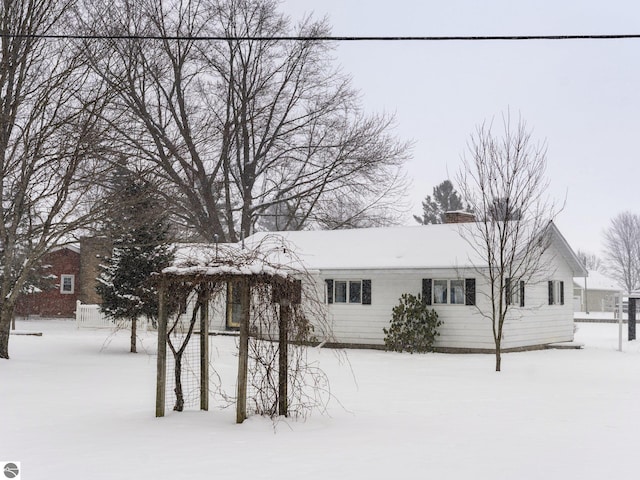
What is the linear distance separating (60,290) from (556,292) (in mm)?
25331

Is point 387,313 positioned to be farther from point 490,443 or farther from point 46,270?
point 46,270

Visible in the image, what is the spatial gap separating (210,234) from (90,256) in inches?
314

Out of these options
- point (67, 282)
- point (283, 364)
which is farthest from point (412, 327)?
point (67, 282)

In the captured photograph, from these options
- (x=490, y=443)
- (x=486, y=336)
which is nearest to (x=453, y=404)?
(x=490, y=443)

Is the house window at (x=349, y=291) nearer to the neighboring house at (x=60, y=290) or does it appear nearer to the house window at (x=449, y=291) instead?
the house window at (x=449, y=291)

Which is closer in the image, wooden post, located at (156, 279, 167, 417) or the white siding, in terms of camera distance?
wooden post, located at (156, 279, 167, 417)

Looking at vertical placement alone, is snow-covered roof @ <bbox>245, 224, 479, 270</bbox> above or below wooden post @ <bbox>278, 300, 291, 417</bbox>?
above

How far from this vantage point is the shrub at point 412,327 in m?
22.1

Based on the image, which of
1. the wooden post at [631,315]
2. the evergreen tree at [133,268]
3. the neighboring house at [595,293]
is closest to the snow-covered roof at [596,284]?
the neighboring house at [595,293]

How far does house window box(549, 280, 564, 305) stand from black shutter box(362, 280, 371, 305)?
6424 millimetres

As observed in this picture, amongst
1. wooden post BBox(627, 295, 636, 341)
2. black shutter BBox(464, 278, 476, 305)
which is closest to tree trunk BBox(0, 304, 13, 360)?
black shutter BBox(464, 278, 476, 305)

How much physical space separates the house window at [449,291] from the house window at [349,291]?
1.92m

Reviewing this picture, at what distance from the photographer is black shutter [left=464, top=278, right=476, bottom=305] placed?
22.0 m

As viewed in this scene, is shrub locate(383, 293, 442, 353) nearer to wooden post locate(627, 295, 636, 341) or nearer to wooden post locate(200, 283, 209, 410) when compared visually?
wooden post locate(627, 295, 636, 341)
